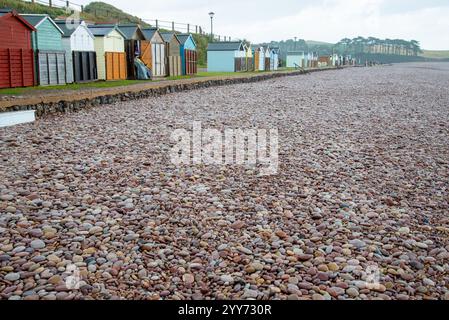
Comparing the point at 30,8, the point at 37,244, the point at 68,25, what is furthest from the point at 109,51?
the point at 30,8

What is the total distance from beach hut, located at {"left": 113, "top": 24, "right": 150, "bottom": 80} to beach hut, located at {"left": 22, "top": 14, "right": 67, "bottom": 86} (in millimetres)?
7028

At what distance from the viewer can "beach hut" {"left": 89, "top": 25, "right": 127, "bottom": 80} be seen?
2733 cm

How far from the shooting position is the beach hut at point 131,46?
30.1 metres

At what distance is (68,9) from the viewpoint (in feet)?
192

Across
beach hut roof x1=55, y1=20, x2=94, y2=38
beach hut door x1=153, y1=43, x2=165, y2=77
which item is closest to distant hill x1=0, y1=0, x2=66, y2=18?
beach hut door x1=153, y1=43, x2=165, y2=77

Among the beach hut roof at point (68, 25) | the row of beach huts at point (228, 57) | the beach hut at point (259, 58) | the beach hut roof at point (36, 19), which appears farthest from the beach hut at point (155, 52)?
the beach hut at point (259, 58)

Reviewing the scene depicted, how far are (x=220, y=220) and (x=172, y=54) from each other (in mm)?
31353

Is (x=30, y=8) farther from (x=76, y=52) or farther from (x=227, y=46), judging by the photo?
(x=76, y=52)

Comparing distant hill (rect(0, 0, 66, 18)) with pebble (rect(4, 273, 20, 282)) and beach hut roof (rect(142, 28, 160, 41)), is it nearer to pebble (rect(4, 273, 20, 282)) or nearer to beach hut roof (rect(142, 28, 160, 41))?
beach hut roof (rect(142, 28, 160, 41))

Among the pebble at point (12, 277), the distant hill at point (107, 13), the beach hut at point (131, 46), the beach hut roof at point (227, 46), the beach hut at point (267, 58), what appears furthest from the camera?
the distant hill at point (107, 13)

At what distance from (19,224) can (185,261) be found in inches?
96.9

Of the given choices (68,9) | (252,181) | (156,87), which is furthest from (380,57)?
(252,181)

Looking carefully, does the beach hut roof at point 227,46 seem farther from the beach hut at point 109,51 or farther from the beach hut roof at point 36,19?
the beach hut roof at point 36,19

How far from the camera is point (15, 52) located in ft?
66.1
